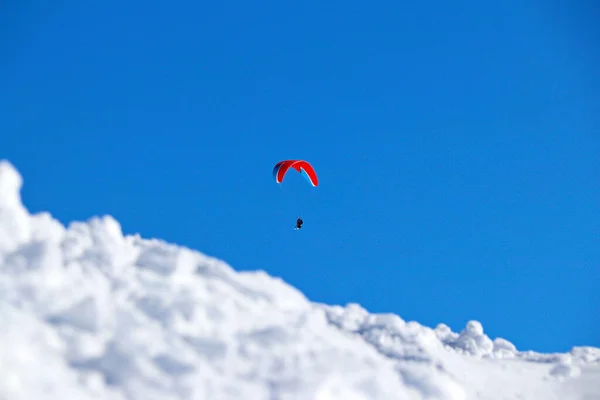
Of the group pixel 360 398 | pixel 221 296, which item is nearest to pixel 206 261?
pixel 221 296

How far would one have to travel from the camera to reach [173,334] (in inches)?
4279

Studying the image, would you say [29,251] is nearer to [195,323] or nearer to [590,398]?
[195,323]

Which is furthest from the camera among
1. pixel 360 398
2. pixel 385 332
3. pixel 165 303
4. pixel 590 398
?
pixel 590 398

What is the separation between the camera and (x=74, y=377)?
3777 inches

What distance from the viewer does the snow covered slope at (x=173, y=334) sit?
9538 cm

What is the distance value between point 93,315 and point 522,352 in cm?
9342

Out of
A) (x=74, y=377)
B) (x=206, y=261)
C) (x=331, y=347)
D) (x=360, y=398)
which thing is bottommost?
(x=74, y=377)

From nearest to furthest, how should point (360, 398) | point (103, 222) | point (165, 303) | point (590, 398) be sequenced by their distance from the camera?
point (103, 222) → point (165, 303) → point (360, 398) → point (590, 398)

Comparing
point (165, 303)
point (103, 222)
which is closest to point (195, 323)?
point (165, 303)

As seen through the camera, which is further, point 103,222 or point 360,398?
point 360,398

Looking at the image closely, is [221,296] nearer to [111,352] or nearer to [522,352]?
[111,352]

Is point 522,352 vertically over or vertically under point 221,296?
over

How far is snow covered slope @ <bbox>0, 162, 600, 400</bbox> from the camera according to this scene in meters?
95.4

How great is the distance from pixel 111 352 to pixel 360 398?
38.0 meters
